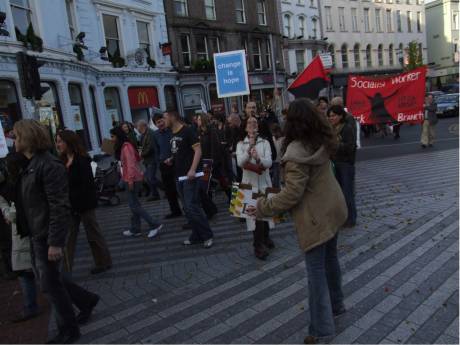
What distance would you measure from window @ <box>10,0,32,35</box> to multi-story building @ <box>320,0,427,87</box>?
31.0 m

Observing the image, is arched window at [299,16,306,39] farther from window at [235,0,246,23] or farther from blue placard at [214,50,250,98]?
blue placard at [214,50,250,98]

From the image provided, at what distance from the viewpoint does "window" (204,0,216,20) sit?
26.8m

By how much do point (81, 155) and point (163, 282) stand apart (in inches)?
67.4

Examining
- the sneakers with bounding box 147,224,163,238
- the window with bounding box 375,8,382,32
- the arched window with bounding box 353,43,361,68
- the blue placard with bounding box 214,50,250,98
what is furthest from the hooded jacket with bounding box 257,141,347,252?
the window with bounding box 375,8,382,32

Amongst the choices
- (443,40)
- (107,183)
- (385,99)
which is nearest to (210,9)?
(385,99)

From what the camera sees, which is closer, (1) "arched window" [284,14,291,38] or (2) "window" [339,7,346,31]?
(1) "arched window" [284,14,291,38]

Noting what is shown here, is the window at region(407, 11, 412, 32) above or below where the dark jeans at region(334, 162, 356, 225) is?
above

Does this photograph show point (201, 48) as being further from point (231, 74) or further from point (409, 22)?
point (409, 22)

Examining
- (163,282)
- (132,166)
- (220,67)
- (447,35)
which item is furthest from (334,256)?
(447,35)

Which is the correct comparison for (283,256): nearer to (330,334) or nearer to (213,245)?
(213,245)

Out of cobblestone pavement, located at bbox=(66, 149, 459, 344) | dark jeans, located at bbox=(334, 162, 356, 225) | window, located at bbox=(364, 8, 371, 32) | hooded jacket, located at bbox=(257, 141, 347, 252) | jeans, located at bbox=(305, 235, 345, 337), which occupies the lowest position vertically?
cobblestone pavement, located at bbox=(66, 149, 459, 344)

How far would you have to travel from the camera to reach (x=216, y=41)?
90.0 ft

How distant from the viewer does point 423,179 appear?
852cm

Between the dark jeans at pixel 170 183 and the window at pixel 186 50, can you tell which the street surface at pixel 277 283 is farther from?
the window at pixel 186 50
